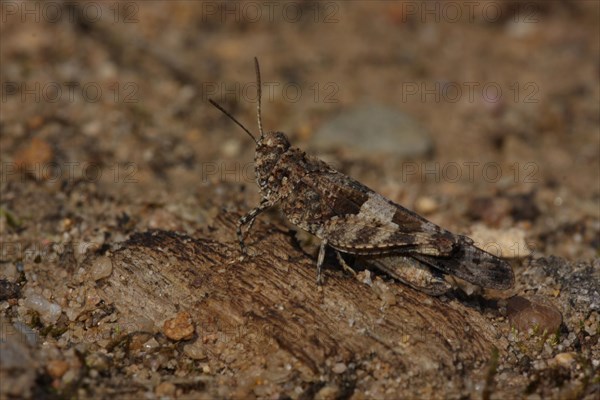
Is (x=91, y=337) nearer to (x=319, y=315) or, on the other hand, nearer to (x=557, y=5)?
(x=319, y=315)

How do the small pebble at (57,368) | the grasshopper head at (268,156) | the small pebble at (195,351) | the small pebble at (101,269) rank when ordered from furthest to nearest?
the grasshopper head at (268,156)
the small pebble at (101,269)
the small pebble at (195,351)
the small pebble at (57,368)

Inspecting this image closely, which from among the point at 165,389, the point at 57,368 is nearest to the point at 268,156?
the point at 165,389

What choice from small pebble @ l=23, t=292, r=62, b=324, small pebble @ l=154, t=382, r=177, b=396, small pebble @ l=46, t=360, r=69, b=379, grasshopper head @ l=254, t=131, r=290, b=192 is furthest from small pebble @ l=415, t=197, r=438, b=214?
small pebble @ l=46, t=360, r=69, b=379

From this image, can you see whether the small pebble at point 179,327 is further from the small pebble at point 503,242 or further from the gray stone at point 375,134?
the gray stone at point 375,134

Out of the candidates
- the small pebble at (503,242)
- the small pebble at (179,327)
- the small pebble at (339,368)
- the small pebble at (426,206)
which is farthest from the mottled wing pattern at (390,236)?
the small pebble at (426,206)

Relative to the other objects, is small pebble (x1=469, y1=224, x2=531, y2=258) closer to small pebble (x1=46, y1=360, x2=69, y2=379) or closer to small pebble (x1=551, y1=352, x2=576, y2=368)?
small pebble (x1=551, y1=352, x2=576, y2=368)

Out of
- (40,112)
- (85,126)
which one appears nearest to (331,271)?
(85,126)
